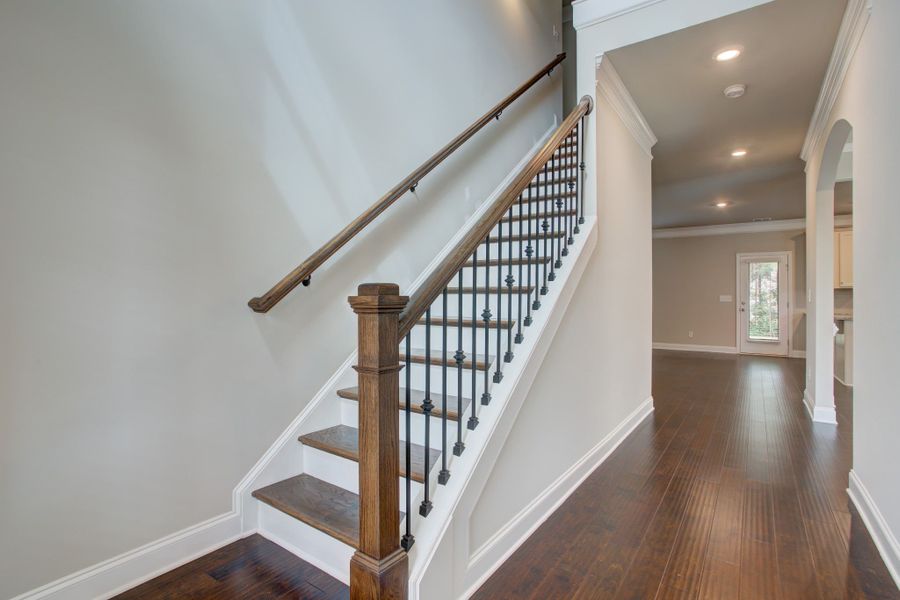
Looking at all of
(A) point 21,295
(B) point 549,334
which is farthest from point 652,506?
(A) point 21,295

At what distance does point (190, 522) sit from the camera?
177 centimetres

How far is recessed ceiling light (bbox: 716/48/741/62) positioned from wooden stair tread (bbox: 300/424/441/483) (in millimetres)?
2684


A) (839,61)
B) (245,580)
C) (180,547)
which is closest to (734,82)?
(839,61)

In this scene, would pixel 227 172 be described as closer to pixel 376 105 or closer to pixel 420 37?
pixel 376 105

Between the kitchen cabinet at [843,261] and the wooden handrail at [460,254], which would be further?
the kitchen cabinet at [843,261]

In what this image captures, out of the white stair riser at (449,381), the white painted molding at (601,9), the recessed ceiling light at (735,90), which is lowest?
the white stair riser at (449,381)

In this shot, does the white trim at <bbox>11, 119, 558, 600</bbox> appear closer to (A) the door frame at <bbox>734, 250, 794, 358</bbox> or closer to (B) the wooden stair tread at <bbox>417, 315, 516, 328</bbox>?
(B) the wooden stair tread at <bbox>417, 315, 516, 328</bbox>

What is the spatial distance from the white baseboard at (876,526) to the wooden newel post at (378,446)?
6.20 ft

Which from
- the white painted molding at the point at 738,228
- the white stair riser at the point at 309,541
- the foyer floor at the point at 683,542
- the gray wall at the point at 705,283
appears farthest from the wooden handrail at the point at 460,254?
the gray wall at the point at 705,283

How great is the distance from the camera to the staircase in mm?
1289

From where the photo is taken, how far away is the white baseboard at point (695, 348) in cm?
880

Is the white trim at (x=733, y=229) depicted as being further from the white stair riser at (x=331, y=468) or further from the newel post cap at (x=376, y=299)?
the newel post cap at (x=376, y=299)

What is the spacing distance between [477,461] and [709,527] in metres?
1.28


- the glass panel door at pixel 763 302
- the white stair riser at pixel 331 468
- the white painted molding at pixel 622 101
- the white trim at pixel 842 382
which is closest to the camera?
the white stair riser at pixel 331 468
